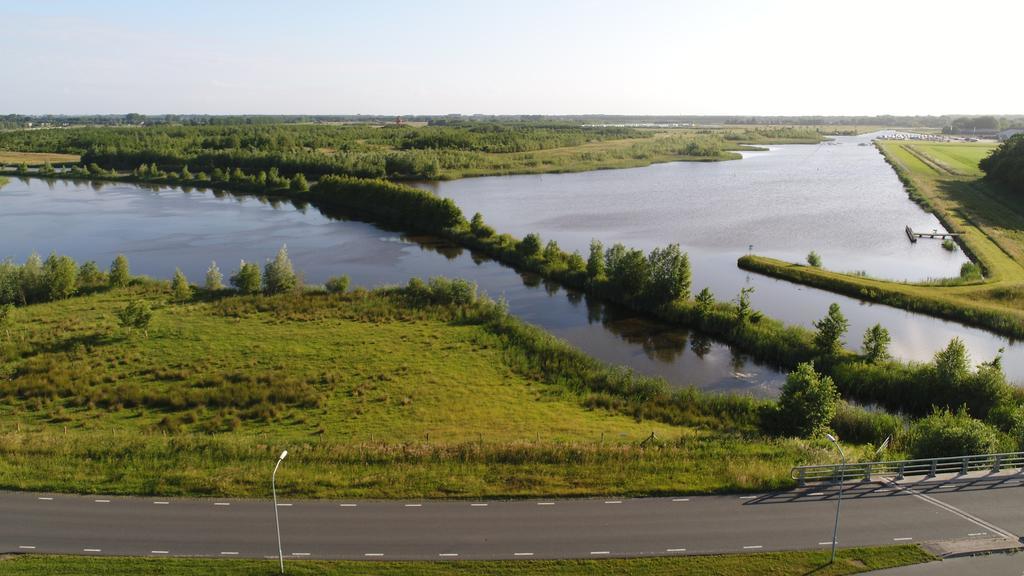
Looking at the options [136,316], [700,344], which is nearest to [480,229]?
[700,344]

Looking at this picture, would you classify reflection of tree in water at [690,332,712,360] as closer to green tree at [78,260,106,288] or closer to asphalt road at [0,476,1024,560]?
asphalt road at [0,476,1024,560]

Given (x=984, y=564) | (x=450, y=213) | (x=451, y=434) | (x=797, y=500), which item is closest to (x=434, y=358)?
(x=451, y=434)

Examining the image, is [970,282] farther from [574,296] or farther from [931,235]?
[574,296]

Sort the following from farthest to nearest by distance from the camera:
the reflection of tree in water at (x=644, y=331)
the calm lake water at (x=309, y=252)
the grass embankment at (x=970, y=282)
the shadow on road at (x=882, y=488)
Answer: the grass embankment at (x=970, y=282) < the reflection of tree in water at (x=644, y=331) < the calm lake water at (x=309, y=252) < the shadow on road at (x=882, y=488)

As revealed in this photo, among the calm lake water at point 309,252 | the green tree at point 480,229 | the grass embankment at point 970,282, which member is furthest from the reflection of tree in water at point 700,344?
the green tree at point 480,229

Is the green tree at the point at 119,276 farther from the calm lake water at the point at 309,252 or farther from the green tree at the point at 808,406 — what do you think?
the green tree at the point at 808,406

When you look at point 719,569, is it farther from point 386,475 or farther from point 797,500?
point 386,475
